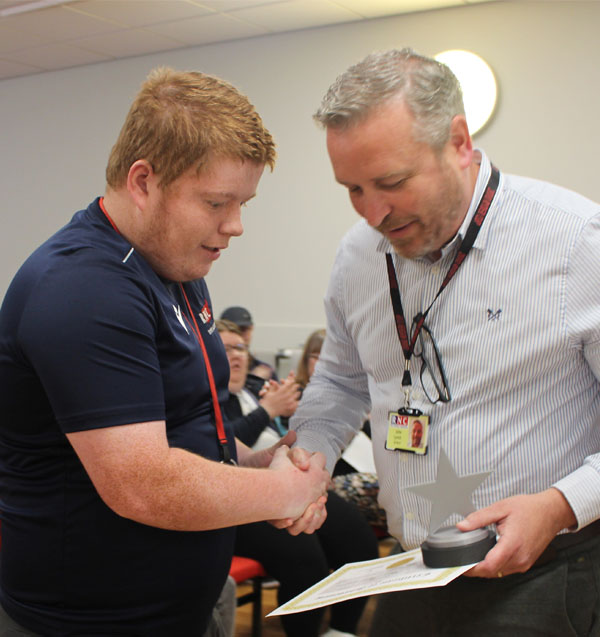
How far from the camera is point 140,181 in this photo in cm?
125

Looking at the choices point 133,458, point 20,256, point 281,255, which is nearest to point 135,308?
point 133,458

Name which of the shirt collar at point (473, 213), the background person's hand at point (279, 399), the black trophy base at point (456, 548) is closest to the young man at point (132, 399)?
the black trophy base at point (456, 548)

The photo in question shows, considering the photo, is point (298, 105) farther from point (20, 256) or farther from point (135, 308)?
point (135, 308)

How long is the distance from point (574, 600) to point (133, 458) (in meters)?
0.90

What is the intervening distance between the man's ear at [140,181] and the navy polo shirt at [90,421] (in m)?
0.07

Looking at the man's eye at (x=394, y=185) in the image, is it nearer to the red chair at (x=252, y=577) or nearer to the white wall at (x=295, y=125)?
Result: the red chair at (x=252, y=577)

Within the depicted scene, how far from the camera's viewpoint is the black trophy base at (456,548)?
1.18 meters

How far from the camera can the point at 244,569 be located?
2.90 metres

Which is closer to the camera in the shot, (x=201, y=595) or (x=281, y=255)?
(x=201, y=595)

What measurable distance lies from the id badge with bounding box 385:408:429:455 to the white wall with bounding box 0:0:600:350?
3.98 metres

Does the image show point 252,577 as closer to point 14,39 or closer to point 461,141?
point 461,141

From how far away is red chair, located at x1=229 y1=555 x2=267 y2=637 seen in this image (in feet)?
9.47

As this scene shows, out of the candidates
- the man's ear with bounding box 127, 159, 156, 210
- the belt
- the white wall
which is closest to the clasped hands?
the belt

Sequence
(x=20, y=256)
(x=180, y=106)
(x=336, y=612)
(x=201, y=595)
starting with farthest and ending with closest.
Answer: (x=20, y=256)
(x=336, y=612)
(x=201, y=595)
(x=180, y=106)
